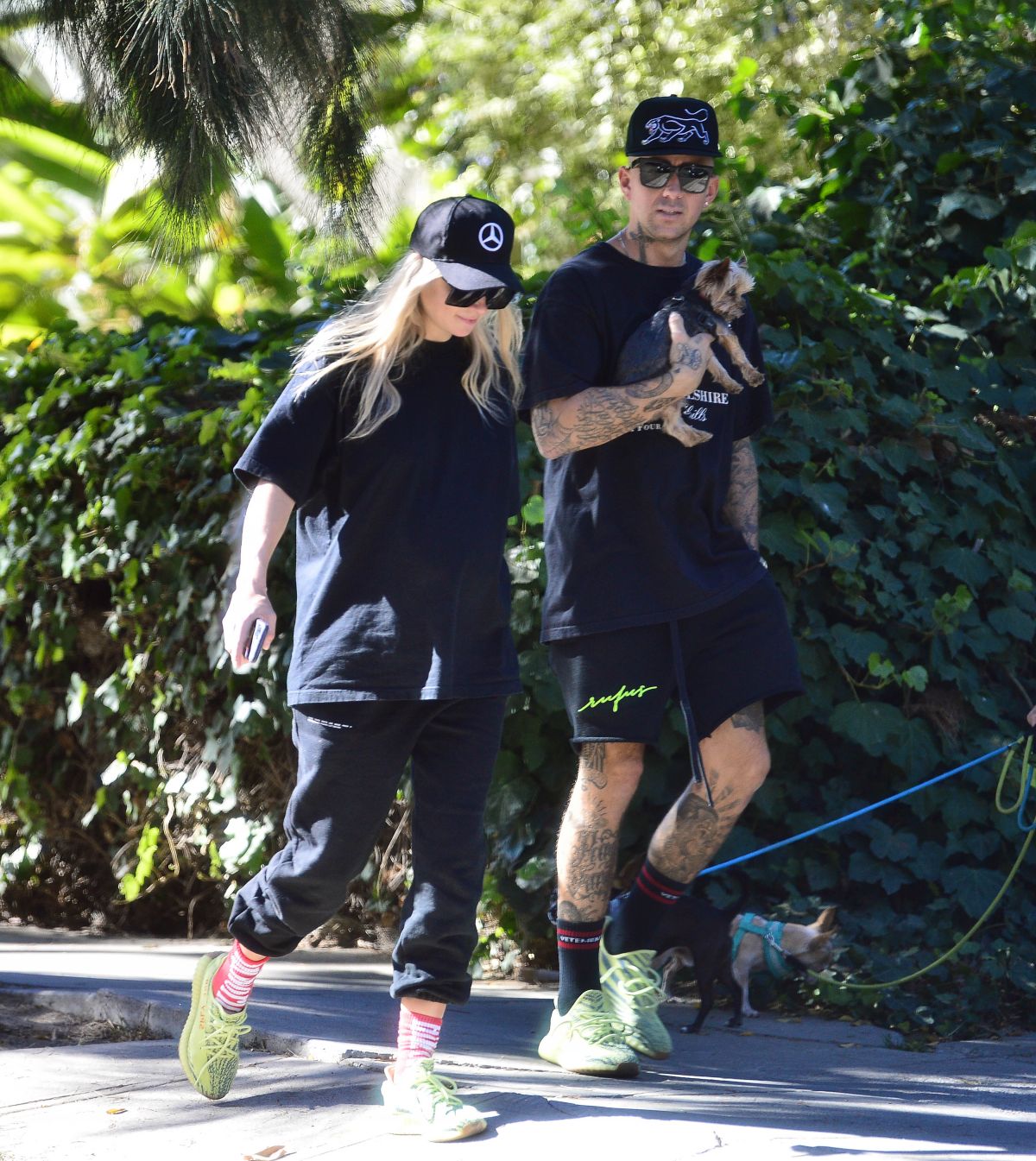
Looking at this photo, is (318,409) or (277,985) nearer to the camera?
(318,409)

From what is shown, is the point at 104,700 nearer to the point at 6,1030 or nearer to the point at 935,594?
the point at 6,1030

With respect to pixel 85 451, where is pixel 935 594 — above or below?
below

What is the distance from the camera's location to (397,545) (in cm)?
280

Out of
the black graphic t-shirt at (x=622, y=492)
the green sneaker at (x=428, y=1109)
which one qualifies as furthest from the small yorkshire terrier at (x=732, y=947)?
the green sneaker at (x=428, y=1109)

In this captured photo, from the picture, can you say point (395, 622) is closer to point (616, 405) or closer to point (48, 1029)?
point (616, 405)

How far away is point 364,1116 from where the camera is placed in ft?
9.03

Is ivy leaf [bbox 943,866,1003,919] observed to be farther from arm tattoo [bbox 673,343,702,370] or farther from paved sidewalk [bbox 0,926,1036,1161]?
arm tattoo [bbox 673,343,702,370]

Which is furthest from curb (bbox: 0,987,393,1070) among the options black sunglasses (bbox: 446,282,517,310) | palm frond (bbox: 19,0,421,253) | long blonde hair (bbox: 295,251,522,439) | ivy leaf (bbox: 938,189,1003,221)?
ivy leaf (bbox: 938,189,1003,221)

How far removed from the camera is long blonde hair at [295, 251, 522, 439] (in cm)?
285

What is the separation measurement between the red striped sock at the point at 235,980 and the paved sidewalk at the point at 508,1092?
0.65 ft

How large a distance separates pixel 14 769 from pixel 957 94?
15.4 ft

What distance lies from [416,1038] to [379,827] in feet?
1.40

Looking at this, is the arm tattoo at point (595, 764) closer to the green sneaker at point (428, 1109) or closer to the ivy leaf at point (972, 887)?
the green sneaker at point (428, 1109)

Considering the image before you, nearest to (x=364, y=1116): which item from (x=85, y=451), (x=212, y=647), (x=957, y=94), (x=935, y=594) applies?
(x=212, y=647)
